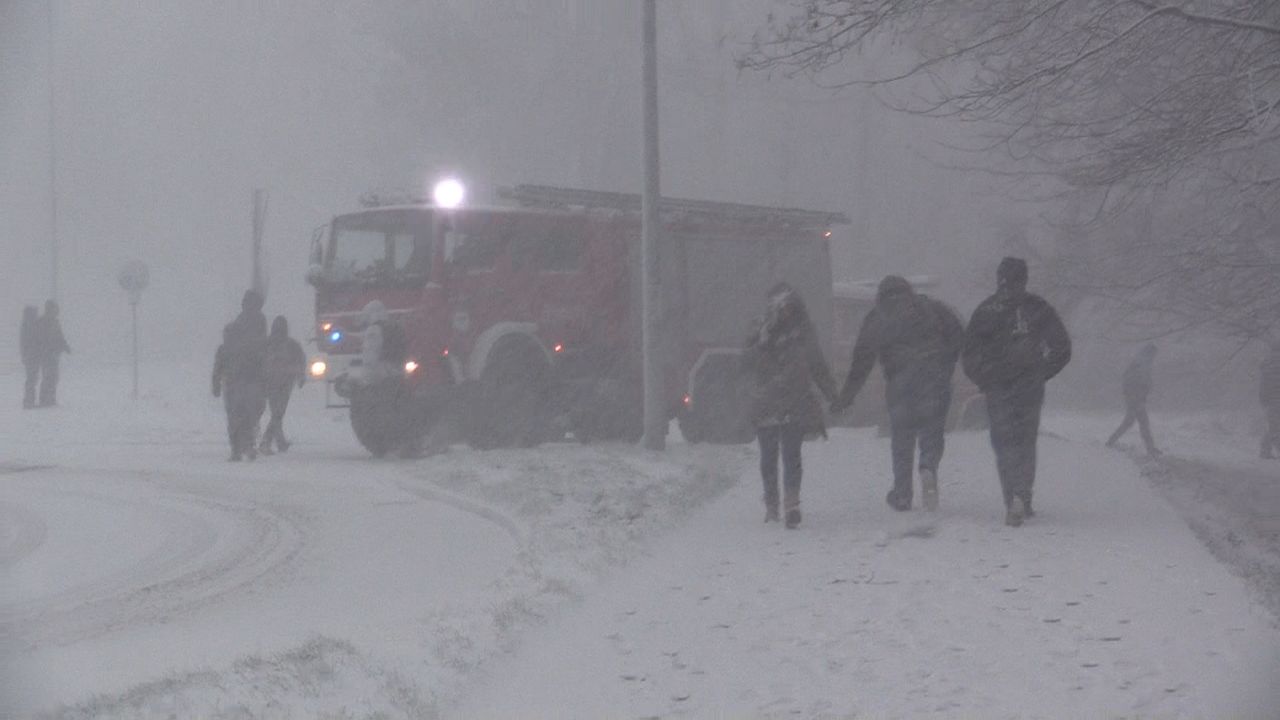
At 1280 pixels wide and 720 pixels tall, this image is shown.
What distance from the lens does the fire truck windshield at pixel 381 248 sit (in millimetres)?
17453

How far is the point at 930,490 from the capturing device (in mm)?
10352

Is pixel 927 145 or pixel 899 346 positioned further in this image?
pixel 927 145

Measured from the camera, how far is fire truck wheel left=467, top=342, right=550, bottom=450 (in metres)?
17.6

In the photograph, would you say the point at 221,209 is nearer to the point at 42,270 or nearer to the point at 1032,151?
the point at 42,270

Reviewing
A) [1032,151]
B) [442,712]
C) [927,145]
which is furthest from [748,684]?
[927,145]

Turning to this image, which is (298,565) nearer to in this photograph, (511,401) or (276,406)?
(511,401)

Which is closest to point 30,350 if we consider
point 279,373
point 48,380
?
point 48,380

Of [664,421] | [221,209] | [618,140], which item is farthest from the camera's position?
[221,209]

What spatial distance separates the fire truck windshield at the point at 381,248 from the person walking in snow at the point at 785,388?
7767mm

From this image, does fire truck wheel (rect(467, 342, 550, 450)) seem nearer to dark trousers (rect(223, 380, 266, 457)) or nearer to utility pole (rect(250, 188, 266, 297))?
dark trousers (rect(223, 380, 266, 457))

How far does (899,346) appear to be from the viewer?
10.6 meters

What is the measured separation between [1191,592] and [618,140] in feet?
105

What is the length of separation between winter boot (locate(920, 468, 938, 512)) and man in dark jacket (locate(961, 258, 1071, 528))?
0.61 metres

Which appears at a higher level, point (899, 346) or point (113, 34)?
point (113, 34)
